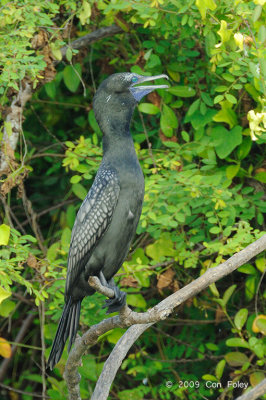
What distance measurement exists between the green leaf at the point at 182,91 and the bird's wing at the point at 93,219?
44.4 inches

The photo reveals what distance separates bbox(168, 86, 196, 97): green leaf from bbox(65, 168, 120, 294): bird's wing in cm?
113

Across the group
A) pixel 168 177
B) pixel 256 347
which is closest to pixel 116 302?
pixel 168 177

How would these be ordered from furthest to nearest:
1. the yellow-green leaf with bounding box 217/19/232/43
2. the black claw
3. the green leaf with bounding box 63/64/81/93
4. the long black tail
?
the green leaf with bounding box 63/64/81/93 < the yellow-green leaf with bounding box 217/19/232/43 < the long black tail < the black claw

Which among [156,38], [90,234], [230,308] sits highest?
[156,38]

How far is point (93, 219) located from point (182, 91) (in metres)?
1.23

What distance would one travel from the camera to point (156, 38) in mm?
3787

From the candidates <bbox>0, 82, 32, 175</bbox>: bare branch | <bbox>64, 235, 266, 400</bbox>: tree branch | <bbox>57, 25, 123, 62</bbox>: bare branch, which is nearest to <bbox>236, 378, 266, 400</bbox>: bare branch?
<bbox>64, 235, 266, 400</bbox>: tree branch

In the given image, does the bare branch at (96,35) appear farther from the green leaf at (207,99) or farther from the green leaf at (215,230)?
the green leaf at (215,230)

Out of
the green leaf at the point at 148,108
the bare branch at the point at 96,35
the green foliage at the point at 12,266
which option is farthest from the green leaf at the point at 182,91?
the green foliage at the point at 12,266

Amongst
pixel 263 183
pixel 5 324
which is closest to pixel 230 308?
pixel 263 183

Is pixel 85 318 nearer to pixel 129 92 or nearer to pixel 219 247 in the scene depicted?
pixel 219 247

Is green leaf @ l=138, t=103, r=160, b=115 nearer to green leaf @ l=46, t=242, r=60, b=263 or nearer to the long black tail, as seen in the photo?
green leaf @ l=46, t=242, r=60, b=263

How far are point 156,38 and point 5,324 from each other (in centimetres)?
186

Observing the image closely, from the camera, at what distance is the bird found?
8.52 ft
